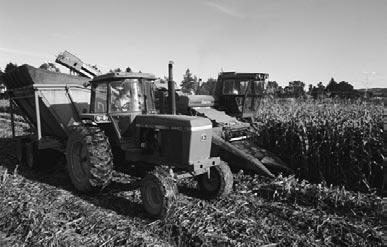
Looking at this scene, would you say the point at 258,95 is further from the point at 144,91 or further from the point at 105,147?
the point at 105,147

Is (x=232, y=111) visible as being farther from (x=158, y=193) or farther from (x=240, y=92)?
(x=158, y=193)

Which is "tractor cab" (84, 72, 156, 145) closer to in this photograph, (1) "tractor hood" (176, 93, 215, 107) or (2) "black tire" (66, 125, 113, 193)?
(2) "black tire" (66, 125, 113, 193)

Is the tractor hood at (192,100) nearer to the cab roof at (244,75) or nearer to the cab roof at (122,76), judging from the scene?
the cab roof at (244,75)

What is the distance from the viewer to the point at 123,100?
19.9ft

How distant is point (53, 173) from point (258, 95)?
7.43 meters

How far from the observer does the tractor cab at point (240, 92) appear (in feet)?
39.5

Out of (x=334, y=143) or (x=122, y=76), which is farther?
(x=334, y=143)

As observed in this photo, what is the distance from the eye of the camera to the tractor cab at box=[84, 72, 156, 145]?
236 inches

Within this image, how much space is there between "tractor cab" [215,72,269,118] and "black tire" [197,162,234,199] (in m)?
6.47

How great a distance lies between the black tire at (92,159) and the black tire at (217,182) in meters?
1.63

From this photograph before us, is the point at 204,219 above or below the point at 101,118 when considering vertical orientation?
below

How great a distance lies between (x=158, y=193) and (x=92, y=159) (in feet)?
4.58

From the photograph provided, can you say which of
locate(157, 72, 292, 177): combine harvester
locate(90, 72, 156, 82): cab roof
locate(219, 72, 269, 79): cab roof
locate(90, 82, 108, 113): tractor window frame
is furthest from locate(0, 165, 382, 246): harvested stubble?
locate(219, 72, 269, 79): cab roof

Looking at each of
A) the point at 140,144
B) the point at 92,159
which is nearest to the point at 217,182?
the point at 140,144
